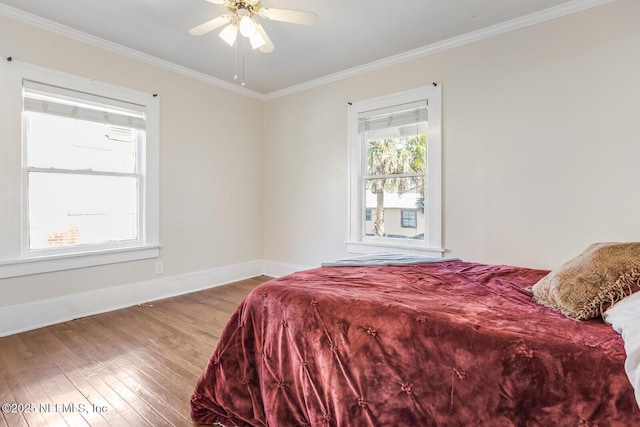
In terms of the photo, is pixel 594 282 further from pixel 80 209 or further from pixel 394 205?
pixel 80 209

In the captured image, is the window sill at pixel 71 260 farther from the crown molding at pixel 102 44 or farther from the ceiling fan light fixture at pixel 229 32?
the ceiling fan light fixture at pixel 229 32

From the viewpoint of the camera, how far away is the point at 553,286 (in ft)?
4.71

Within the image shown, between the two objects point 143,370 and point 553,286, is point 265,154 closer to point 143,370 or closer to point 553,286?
point 143,370

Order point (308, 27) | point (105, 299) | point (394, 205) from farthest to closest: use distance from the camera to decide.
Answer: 1. point (394, 205)
2. point (105, 299)
3. point (308, 27)

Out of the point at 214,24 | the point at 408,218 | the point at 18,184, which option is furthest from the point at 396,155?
the point at 18,184

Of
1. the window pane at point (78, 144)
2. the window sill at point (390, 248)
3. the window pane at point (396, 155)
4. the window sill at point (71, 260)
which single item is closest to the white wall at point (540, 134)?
the window sill at point (390, 248)

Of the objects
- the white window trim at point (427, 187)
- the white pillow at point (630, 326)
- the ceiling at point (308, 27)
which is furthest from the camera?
the white window trim at point (427, 187)

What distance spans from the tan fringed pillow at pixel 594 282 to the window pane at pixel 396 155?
2.09m

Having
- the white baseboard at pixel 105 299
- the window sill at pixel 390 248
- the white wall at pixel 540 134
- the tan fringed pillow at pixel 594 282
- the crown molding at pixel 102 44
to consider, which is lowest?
the white baseboard at pixel 105 299

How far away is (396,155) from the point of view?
3.64m

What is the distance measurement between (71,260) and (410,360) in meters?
3.22

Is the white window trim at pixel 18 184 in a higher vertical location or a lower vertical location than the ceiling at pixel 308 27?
lower

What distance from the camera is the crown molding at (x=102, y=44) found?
2.66 m

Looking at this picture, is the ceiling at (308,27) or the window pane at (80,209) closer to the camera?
the ceiling at (308,27)
